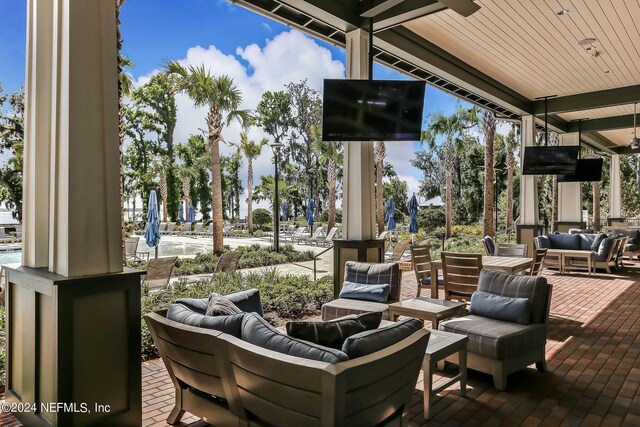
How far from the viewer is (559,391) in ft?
9.98

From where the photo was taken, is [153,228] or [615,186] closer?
[153,228]

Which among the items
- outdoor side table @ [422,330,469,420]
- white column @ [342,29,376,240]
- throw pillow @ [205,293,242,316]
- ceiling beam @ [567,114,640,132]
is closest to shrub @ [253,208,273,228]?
ceiling beam @ [567,114,640,132]

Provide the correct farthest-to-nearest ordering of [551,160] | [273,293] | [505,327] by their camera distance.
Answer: [551,160]
[273,293]
[505,327]

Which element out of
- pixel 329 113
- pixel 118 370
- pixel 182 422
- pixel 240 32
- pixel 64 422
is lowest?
pixel 182 422

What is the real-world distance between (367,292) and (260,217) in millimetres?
18263

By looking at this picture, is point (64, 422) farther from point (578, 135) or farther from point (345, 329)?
point (578, 135)

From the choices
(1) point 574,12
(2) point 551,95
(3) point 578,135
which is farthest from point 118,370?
(3) point 578,135

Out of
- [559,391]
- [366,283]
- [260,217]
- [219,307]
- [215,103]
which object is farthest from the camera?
[260,217]

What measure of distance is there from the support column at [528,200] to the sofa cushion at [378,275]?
668 cm

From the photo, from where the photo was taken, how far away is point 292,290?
5707 mm

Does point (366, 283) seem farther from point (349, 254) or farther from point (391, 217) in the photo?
point (391, 217)

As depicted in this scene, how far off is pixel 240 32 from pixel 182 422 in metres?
45.2

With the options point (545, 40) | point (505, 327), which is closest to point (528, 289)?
point (505, 327)

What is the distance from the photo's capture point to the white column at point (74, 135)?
2.34 meters
